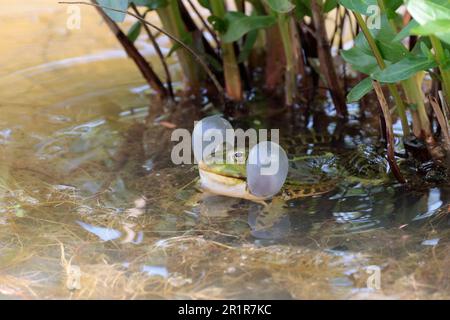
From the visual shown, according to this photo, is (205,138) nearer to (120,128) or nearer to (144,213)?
(144,213)

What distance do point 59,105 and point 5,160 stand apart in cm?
37

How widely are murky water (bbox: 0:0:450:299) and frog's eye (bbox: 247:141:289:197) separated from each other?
5 centimetres

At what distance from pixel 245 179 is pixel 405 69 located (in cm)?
37

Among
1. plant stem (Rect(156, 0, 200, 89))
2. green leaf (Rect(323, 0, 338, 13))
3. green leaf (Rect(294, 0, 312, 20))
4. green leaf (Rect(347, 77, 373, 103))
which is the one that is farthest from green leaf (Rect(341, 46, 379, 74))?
plant stem (Rect(156, 0, 200, 89))

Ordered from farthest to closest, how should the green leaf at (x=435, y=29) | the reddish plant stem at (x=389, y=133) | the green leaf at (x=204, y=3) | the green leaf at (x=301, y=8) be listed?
the green leaf at (x=204, y=3) → the green leaf at (x=301, y=8) → the reddish plant stem at (x=389, y=133) → the green leaf at (x=435, y=29)

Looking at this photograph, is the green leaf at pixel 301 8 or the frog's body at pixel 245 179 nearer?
the frog's body at pixel 245 179

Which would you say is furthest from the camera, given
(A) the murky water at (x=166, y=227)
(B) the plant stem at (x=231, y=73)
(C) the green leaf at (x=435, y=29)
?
(B) the plant stem at (x=231, y=73)

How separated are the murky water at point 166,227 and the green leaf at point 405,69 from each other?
0.85ft

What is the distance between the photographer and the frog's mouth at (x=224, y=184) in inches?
51.3

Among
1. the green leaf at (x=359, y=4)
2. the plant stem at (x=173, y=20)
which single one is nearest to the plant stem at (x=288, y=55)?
the plant stem at (x=173, y=20)

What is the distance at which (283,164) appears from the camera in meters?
1.26

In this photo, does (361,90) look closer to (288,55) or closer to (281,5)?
(281,5)

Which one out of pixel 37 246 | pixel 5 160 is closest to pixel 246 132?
pixel 5 160

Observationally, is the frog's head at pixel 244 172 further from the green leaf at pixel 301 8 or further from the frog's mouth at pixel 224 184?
the green leaf at pixel 301 8
